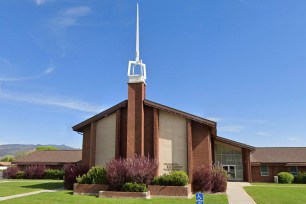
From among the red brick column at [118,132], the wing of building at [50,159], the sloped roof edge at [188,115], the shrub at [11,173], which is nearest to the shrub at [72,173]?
the red brick column at [118,132]

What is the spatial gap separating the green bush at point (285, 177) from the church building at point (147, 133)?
54.5 ft

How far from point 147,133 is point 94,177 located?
5118mm

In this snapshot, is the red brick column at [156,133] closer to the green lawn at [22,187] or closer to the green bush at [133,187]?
the green bush at [133,187]

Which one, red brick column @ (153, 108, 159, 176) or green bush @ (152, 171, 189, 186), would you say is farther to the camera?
red brick column @ (153, 108, 159, 176)

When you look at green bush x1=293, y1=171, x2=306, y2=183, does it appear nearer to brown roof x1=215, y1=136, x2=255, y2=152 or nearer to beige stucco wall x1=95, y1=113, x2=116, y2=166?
brown roof x1=215, y1=136, x2=255, y2=152

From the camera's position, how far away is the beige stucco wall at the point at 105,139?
25.3 m

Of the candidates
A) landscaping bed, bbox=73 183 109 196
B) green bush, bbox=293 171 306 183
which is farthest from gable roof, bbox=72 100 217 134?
green bush, bbox=293 171 306 183

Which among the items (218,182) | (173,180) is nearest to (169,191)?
(173,180)

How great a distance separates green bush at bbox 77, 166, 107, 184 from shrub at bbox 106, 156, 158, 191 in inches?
41.2

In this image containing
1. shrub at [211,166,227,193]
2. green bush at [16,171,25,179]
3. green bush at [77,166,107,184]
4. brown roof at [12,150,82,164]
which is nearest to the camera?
green bush at [77,166,107,184]

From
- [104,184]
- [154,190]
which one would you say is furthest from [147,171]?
[104,184]

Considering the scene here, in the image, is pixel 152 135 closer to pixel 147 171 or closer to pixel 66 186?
pixel 147 171

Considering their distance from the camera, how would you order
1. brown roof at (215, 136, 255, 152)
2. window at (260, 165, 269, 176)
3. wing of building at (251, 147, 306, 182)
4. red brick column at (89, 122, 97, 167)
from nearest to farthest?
1. red brick column at (89, 122, 97, 167)
2. brown roof at (215, 136, 255, 152)
3. wing of building at (251, 147, 306, 182)
4. window at (260, 165, 269, 176)

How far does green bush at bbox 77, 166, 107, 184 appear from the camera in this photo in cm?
2233
